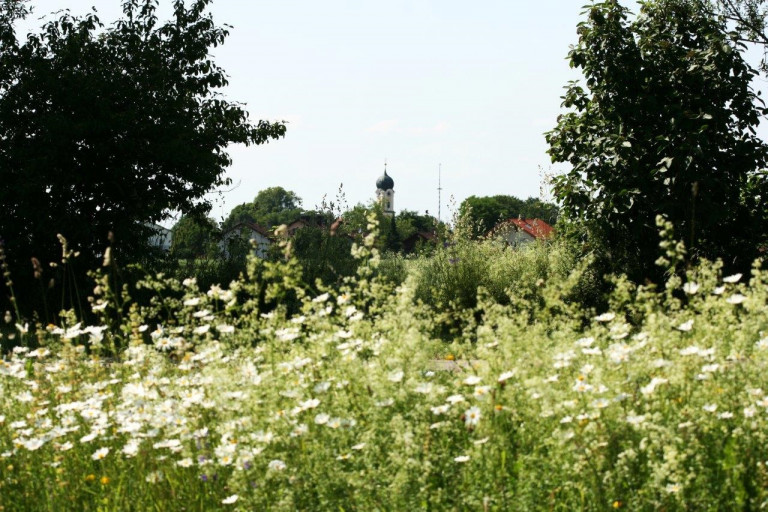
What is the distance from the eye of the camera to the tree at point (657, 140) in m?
8.87

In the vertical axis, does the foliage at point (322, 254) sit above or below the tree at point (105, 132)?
below

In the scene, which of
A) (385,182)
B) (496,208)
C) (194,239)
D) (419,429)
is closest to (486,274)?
(194,239)

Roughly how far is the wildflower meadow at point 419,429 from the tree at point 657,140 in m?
5.12

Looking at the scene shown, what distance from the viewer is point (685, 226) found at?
8.88 metres

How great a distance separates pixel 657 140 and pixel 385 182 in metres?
86.2

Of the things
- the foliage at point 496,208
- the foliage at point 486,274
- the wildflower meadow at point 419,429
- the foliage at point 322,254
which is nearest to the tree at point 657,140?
the foliage at point 486,274

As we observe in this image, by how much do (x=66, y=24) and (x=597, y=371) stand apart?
1197cm

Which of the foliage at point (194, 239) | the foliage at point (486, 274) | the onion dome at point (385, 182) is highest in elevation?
the onion dome at point (385, 182)

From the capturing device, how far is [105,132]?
12.1 meters

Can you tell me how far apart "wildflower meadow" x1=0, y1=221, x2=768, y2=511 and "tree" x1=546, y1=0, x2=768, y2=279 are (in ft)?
16.8

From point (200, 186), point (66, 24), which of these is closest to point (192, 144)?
point (200, 186)

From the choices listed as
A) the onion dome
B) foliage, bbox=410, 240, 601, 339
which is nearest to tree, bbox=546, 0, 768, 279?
foliage, bbox=410, 240, 601, 339

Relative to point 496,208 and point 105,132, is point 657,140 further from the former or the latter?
point 496,208

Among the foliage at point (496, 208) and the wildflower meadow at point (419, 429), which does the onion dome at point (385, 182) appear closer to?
the foliage at point (496, 208)
